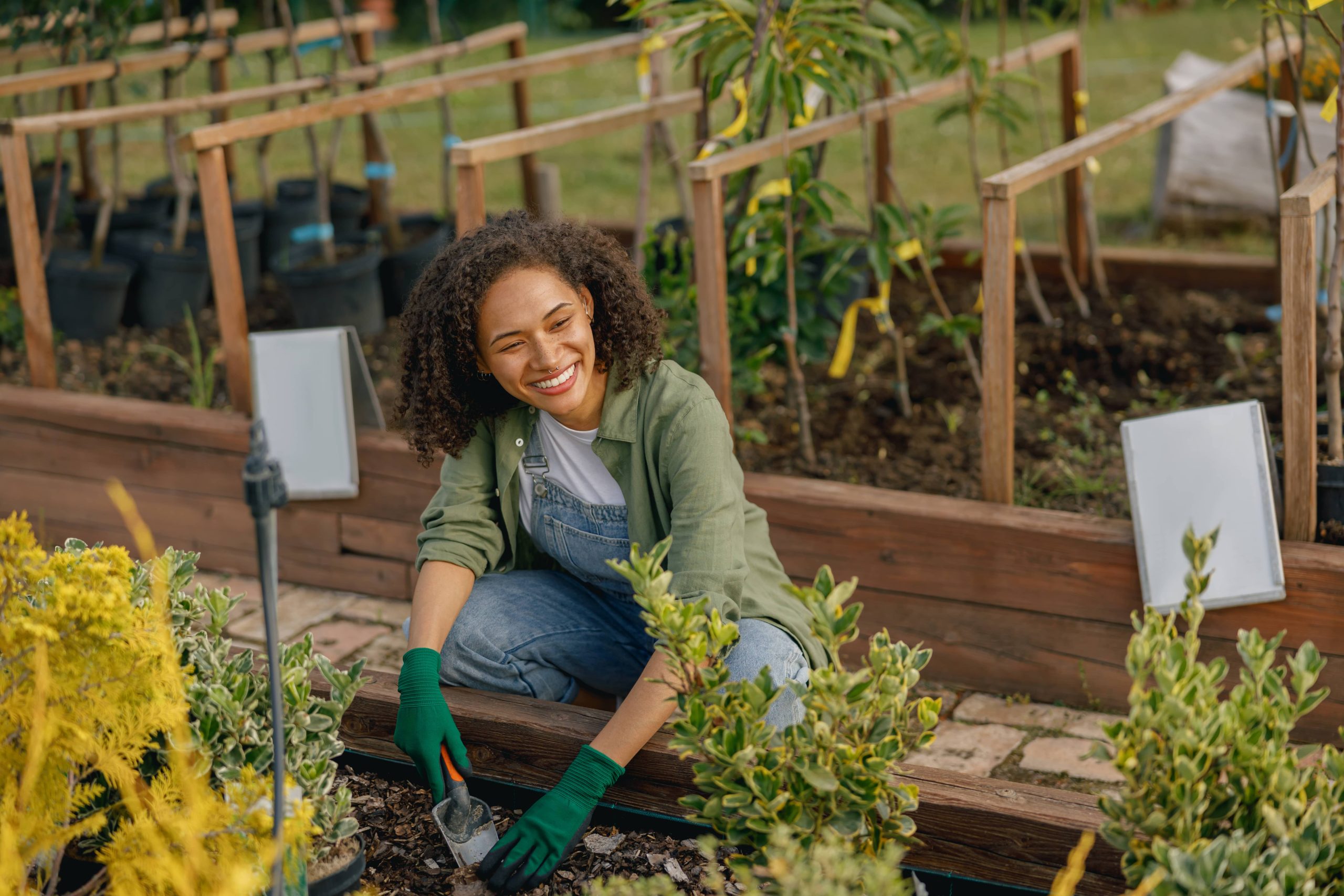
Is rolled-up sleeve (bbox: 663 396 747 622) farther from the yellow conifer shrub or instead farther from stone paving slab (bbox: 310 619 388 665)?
stone paving slab (bbox: 310 619 388 665)

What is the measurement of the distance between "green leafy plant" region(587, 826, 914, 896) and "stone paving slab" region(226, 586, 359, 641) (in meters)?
1.90

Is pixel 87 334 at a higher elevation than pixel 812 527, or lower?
higher

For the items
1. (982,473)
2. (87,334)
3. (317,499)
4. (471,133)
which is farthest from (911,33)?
(471,133)

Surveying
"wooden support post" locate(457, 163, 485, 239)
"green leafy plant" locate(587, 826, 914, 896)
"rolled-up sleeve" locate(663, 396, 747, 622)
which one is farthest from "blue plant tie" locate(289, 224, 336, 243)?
"green leafy plant" locate(587, 826, 914, 896)

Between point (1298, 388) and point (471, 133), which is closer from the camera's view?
point (1298, 388)

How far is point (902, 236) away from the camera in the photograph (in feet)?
11.3

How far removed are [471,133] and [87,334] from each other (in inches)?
195

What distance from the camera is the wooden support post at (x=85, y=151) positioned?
15.8ft

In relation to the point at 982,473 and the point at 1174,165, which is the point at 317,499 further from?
the point at 1174,165

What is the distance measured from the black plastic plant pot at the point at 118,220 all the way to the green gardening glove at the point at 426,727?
3.28m

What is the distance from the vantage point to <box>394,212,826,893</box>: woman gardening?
2.00 meters

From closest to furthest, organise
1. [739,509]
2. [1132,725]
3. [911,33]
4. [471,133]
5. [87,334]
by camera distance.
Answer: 1. [1132,725]
2. [739,509]
3. [911,33]
4. [87,334]
5. [471,133]

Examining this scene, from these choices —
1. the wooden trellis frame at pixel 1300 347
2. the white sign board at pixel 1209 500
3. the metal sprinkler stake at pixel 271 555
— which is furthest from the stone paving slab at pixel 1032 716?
the metal sprinkler stake at pixel 271 555

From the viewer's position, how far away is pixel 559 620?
2.36m
